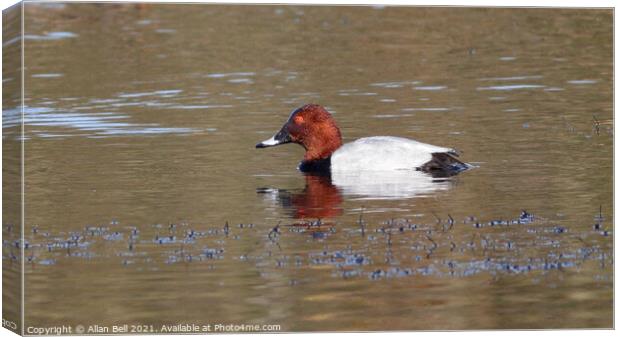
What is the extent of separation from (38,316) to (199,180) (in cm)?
467

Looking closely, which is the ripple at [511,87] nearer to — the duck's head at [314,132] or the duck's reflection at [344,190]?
the duck's head at [314,132]

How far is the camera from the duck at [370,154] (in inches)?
590

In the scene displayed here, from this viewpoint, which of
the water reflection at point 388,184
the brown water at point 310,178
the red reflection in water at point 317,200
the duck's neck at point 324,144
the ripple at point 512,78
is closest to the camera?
the brown water at point 310,178

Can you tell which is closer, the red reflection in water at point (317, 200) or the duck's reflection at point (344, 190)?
the red reflection in water at point (317, 200)

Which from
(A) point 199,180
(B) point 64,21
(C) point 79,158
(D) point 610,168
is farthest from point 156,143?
(B) point 64,21

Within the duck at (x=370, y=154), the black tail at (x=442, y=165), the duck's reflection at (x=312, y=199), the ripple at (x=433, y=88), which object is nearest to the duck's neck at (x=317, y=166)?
the duck at (x=370, y=154)

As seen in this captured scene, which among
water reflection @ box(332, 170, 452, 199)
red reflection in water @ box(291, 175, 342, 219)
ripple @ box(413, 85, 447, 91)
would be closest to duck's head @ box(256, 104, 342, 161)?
water reflection @ box(332, 170, 452, 199)

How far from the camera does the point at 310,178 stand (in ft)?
49.4

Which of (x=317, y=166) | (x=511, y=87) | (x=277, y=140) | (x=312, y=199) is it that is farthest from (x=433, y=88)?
(x=312, y=199)

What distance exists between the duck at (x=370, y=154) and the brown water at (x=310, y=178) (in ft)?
1.25


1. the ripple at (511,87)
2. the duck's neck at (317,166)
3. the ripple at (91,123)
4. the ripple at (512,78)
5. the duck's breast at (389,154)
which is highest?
the ripple at (512,78)

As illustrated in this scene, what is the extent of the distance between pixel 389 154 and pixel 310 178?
819 millimetres

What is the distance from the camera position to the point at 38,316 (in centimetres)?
970

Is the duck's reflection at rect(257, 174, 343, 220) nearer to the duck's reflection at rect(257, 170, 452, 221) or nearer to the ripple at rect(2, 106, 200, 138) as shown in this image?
the duck's reflection at rect(257, 170, 452, 221)
